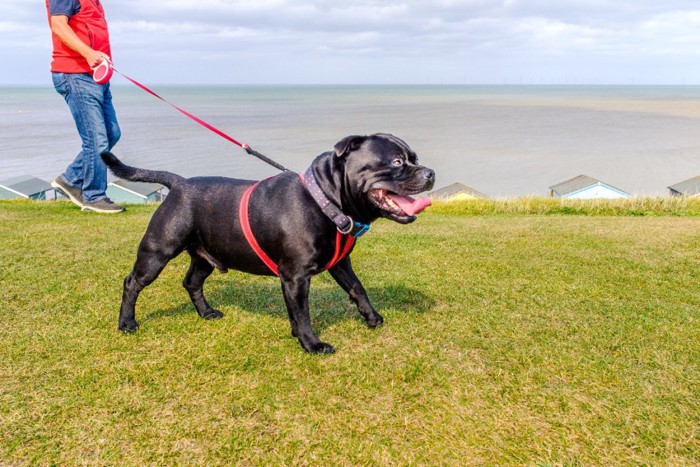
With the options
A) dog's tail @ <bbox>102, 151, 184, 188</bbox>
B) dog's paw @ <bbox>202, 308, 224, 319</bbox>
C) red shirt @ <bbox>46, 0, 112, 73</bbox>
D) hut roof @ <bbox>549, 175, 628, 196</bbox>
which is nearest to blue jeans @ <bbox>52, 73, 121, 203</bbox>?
red shirt @ <bbox>46, 0, 112, 73</bbox>

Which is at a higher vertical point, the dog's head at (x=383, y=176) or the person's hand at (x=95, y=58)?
the person's hand at (x=95, y=58)

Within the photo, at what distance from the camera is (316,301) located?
197 inches

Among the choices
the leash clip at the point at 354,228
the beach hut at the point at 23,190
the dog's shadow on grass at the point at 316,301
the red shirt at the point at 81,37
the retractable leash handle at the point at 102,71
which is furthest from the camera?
the beach hut at the point at 23,190

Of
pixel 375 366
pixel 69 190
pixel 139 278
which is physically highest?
pixel 139 278

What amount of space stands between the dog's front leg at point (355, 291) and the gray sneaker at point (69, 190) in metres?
6.07

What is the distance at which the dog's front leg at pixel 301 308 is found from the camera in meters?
3.79

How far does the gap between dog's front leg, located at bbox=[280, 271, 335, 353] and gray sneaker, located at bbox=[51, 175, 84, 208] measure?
6193 mm

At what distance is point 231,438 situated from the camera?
2.86 metres

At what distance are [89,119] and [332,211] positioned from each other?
5.66 metres

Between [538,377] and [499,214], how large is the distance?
6.85 m

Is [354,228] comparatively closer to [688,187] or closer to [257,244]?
[257,244]

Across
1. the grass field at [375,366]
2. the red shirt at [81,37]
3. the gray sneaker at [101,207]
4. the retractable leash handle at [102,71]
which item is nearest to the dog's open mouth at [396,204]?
the grass field at [375,366]

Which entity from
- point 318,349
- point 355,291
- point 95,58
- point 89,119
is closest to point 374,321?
point 355,291

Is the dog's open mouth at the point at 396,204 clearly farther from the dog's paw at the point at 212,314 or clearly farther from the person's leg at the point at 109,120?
the person's leg at the point at 109,120
